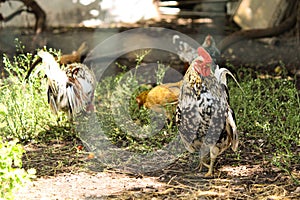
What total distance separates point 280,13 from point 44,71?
6.24 m

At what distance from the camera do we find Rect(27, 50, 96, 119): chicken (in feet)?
16.8

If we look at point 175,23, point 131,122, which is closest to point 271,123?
point 131,122

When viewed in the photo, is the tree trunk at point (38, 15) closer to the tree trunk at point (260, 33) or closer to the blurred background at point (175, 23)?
the blurred background at point (175, 23)

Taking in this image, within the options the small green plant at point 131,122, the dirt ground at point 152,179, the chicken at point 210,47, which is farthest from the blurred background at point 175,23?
the dirt ground at point 152,179

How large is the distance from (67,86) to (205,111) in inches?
67.8

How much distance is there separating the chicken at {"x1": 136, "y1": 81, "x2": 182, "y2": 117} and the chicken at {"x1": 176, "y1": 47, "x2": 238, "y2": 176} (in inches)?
39.0

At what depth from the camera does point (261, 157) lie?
468 cm

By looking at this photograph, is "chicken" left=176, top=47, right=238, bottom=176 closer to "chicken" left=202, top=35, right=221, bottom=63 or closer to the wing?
the wing

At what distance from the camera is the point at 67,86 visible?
521 cm

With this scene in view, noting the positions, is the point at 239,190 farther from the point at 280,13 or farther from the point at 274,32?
the point at 280,13

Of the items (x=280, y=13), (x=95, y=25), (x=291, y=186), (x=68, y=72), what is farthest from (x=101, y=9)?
(x=291, y=186)

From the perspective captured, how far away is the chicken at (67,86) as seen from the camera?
5.11 meters

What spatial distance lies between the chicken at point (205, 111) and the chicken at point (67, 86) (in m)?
1.45

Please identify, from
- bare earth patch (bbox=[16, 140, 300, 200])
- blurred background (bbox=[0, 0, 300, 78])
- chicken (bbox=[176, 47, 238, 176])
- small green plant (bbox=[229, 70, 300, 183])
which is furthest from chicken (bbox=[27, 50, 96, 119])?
blurred background (bbox=[0, 0, 300, 78])
